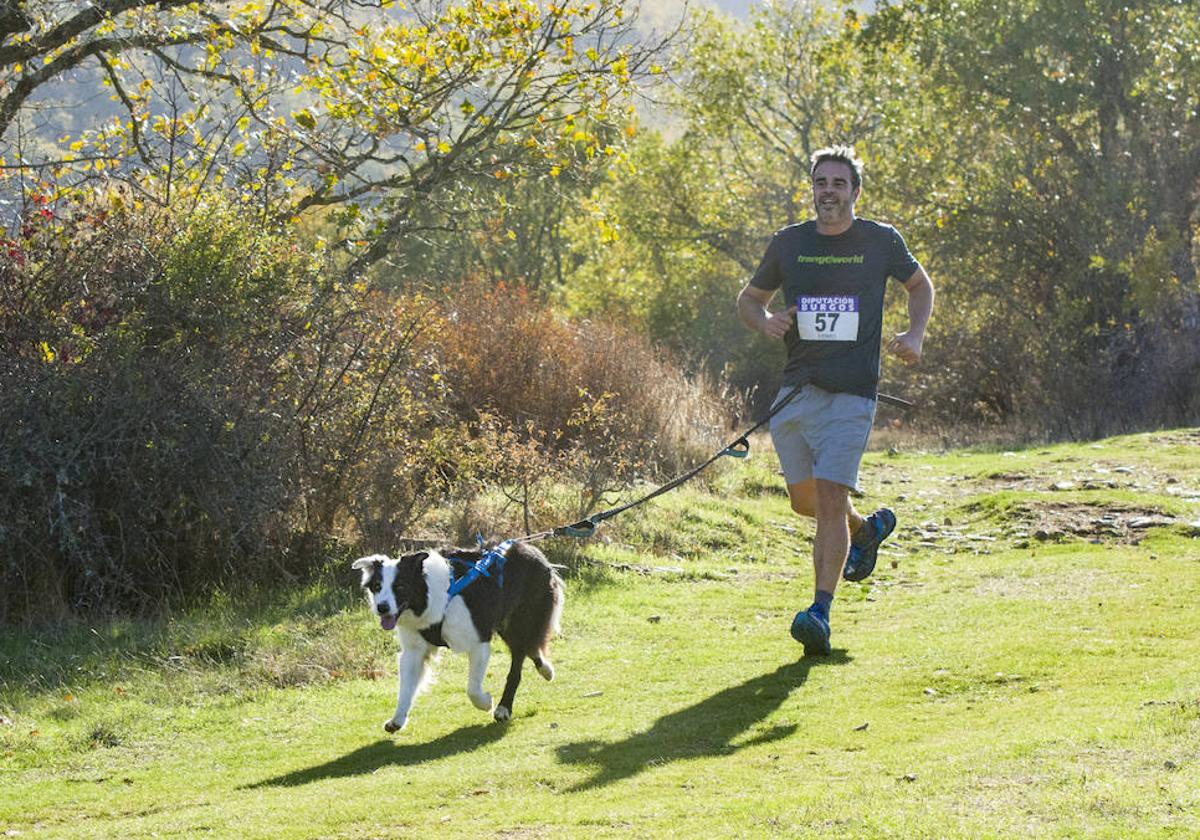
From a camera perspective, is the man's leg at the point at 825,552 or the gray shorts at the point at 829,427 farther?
the man's leg at the point at 825,552

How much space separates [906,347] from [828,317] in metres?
0.46

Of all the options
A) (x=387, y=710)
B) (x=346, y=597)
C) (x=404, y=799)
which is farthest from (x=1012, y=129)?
(x=404, y=799)

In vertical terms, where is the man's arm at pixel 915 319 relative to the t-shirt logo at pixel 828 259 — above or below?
below

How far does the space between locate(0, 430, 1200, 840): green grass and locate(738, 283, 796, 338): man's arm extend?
76.6 inches

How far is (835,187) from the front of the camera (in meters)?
8.60

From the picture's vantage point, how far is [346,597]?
11.7 meters

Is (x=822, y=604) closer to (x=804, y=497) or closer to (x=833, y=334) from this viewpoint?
(x=804, y=497)

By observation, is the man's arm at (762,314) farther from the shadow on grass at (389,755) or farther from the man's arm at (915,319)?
the shadow on grass at (389,755)

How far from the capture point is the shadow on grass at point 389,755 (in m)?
7.26

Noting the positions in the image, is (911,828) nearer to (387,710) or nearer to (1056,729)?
(1056,729)

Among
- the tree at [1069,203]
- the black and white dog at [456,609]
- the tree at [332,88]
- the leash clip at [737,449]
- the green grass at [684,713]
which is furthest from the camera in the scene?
the tree at [1069,203]

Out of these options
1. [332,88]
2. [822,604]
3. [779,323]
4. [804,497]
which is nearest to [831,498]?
[804,497]

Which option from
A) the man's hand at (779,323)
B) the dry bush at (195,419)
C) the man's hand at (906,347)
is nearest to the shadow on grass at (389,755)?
the man's hand at (779,323)

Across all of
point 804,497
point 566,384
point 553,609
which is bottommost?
point 553,609
